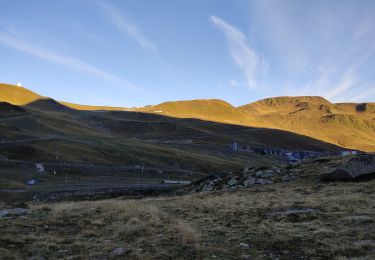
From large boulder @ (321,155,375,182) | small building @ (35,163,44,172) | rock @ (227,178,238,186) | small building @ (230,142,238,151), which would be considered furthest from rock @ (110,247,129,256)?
small building @ (230,142,238,151)

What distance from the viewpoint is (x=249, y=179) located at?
43.5 meters

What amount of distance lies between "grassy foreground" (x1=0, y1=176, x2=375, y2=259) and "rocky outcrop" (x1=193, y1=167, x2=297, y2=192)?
16207mm

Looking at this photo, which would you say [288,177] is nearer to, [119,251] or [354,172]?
[354,172]

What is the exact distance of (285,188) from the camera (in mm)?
35844

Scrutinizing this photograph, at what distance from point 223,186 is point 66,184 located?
3516cm

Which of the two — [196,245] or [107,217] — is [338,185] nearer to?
[107,217]

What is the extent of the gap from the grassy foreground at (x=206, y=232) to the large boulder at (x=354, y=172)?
1076 cm

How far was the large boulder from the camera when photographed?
35.5 meters

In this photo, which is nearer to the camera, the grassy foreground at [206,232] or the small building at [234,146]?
the grassy foreground at [206,232]

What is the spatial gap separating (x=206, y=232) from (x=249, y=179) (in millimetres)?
27148

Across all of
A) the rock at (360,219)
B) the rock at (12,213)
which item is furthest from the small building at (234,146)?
the rock at (360,219)

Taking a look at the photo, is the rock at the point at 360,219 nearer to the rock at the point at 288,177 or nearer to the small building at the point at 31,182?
the rock at the point at 288,177

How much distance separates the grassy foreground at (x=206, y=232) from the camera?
1318 cm

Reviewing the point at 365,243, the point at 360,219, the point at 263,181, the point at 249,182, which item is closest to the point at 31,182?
the point at 249,182
